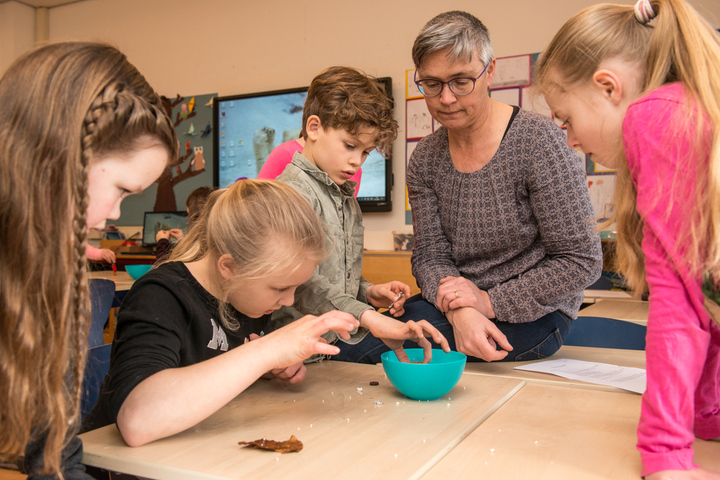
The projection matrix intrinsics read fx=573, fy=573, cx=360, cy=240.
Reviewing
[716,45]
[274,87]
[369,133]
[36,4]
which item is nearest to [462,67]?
[369,133]

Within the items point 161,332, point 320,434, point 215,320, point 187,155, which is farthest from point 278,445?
point 187,155

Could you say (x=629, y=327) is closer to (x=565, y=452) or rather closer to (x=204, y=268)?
(x=565, y=452)

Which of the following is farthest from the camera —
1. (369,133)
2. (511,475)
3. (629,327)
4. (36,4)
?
(36,4)

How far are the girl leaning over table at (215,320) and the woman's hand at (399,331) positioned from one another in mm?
133

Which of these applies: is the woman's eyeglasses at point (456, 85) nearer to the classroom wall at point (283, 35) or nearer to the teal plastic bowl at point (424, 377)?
the teal plastic bowl at point (424, 377)

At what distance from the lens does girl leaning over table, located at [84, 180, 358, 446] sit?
0.77 m

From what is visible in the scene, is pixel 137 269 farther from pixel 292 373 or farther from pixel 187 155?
pixel 292 373

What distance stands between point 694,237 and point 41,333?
2.41 ft

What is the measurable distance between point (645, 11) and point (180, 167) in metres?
3.88

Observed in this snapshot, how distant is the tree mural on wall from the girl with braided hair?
→ 3.65 metres

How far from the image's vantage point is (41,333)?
64 centimetres

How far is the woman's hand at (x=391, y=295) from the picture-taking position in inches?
54.8

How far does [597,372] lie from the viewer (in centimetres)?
112

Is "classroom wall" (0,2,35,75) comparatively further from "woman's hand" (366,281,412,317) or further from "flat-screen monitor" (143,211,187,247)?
"woman's hand" (366,281,412,317)
